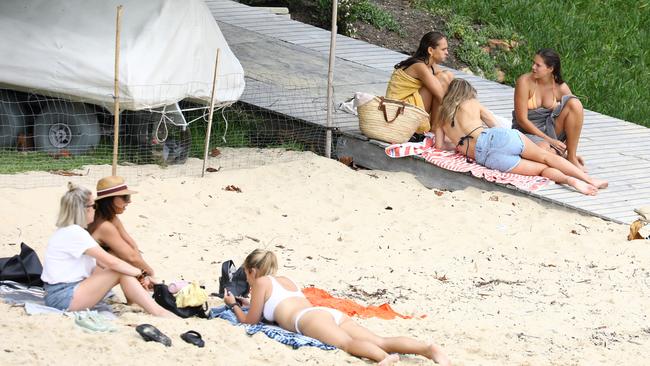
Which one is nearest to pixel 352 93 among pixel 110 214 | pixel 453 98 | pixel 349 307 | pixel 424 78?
pixel 424 78

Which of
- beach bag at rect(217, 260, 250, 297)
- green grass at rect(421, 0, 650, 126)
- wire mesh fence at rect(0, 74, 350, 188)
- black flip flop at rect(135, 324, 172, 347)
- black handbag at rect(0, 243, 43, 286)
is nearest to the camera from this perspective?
black flip flop at rect(135, 324, 172, 347)

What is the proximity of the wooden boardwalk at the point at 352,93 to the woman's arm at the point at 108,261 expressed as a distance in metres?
4.83

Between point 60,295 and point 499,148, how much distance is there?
17.3ft

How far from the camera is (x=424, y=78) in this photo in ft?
40.7

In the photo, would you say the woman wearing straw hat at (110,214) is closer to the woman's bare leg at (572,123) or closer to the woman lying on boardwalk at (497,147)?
the woman lying on boardwalk at (497,147)

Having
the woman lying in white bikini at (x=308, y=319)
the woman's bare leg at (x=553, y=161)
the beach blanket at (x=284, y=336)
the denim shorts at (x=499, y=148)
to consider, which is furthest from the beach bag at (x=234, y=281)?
the woman's bare leg at (x=553, y=161)

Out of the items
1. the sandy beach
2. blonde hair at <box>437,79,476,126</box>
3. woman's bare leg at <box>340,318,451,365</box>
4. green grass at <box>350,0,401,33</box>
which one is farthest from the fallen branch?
green grass at <box>350,0,401,33</box>

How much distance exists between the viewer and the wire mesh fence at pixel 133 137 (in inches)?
450

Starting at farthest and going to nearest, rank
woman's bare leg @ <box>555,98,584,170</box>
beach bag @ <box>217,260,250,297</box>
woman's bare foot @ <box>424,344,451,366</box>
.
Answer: woman's bare leg @ <box>555,98,584,170</box> → beach bag @ <box>217,260,250,297</box> → woman's bare foot @ <box>424,344,451,366</box>

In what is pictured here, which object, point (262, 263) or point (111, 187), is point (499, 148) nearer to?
point (262, 263)

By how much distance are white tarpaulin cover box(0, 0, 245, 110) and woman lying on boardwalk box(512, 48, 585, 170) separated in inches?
112

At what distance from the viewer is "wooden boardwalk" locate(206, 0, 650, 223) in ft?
38.8

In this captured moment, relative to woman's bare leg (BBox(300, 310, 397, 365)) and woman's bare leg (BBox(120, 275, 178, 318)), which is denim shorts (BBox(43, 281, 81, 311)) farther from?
woman's bare leg (BBox(300, 310, 397, 365))

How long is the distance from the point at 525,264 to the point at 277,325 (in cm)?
296
